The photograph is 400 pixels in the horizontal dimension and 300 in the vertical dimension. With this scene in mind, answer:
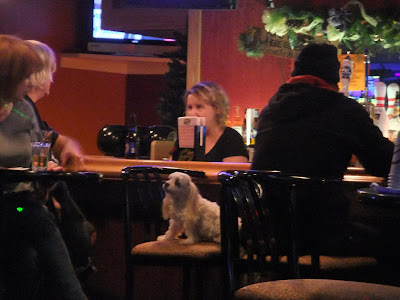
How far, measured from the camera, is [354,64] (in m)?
3.54

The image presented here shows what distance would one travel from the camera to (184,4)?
13.6 feet

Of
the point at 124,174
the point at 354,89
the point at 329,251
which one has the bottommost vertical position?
the point at 329,251

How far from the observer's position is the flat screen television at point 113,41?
7355mm

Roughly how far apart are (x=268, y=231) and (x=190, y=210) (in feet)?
1.95

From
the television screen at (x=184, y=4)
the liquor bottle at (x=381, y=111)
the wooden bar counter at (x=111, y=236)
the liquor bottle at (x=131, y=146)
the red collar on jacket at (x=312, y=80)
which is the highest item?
the television screen at (x=184, y=4)

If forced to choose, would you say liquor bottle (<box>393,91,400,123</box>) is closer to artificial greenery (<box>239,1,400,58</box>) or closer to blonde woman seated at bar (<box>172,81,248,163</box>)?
artificial greenery (<box>239,1,400,58</box>)

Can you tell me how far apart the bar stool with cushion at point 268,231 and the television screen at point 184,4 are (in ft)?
5.84

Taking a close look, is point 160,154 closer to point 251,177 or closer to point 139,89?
point 251,177

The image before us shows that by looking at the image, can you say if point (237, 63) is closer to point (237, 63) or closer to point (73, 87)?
point (237, 63)

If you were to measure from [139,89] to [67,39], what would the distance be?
3.15ft

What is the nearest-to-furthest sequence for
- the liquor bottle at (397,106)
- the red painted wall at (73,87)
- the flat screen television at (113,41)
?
the liquor bottle at (397,106), the red painted wall at (73,87), the flat screen television at (113,41)

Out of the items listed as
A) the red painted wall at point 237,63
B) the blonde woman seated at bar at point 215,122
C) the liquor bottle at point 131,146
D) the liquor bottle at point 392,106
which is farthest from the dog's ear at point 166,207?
the red painted wall at point 237,63

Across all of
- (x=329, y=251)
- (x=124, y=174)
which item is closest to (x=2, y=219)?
(x=124, y=174)

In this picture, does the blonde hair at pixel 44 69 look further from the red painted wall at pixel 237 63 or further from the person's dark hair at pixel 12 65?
the red painted wall at pixel 237 63
